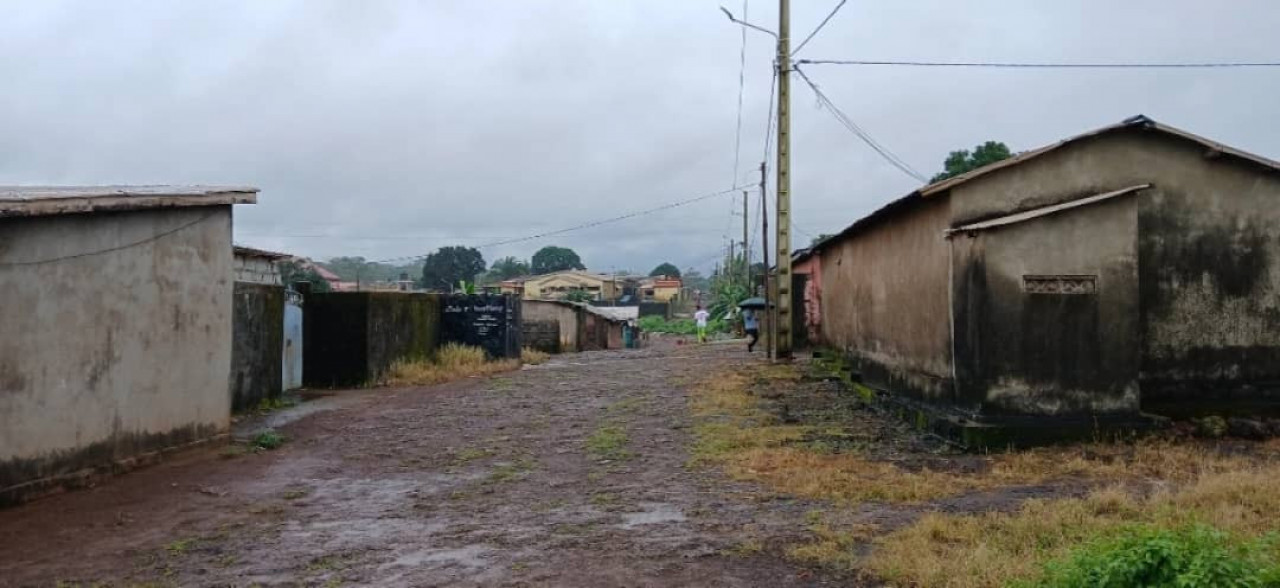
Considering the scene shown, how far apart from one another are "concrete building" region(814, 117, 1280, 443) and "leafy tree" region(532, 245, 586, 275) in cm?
10223

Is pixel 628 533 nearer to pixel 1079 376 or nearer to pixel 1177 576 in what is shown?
pixel 1177 576

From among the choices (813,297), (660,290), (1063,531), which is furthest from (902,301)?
(660,290)

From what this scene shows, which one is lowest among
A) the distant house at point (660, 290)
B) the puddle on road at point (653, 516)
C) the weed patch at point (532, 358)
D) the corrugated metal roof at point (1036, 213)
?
the puddle on road at point (653, 516)

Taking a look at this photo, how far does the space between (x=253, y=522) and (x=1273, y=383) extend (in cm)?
1143

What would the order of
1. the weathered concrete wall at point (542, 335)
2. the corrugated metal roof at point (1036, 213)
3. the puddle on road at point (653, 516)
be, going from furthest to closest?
the weathered concrete wall at point (542, 335)
the corrugated metal roof at point (1036, 213)
the puddle on road at point (653, 516)

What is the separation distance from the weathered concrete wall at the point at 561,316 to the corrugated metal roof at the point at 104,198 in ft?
79.7

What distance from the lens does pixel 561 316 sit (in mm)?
37812

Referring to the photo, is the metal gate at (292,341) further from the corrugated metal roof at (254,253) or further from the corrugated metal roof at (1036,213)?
the corrugated metal roof at (1036,213)

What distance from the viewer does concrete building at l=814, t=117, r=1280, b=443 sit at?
1064 centimetres

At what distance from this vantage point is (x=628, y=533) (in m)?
7.26

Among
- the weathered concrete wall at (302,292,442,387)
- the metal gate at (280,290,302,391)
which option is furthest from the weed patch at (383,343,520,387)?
the metal gate at (280,290,302,391)

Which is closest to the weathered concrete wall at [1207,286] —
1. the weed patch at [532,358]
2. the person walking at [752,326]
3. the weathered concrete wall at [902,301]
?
the weathered concrete wall at [902,301]

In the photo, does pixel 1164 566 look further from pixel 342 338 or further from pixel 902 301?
pixel 342 338

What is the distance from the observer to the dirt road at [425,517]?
20.7ft
